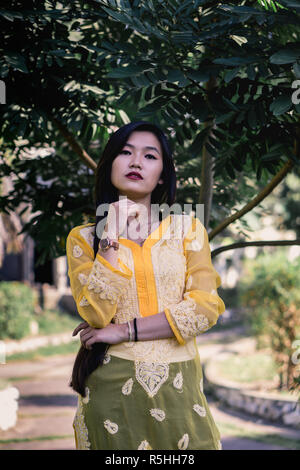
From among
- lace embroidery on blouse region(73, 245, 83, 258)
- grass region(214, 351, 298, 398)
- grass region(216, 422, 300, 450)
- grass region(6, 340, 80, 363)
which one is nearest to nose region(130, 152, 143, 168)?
lace embroidery on blouse region(73, 245, 83, 258)

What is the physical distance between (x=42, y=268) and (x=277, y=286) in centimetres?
1074

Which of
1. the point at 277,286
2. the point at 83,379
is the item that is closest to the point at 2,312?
the point at 277,286

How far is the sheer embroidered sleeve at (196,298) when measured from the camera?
197 centimetres

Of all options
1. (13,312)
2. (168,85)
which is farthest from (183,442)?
(13,312)

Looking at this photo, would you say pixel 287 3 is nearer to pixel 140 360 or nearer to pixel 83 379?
pixel 140 360

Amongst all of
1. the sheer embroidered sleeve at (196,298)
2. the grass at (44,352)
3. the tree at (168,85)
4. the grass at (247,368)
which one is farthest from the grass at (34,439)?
the grass at (44,352)

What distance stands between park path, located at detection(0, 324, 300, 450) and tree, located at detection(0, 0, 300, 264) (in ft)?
9.20

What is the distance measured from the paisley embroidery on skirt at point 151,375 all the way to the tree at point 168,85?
3.06 ft

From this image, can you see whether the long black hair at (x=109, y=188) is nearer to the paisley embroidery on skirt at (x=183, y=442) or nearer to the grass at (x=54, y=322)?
the paisley embroidery on skirt at (x=183, y=442)

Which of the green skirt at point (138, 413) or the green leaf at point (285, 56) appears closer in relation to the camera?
the green leaf at point (285, 56)

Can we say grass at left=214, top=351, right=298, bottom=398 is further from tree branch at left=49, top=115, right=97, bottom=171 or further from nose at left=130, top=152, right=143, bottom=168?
nose at left=130, top=152, right=143, bottom=168

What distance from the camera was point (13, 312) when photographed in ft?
39.3

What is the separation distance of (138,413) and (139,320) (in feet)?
1.09

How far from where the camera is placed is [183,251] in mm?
2150
